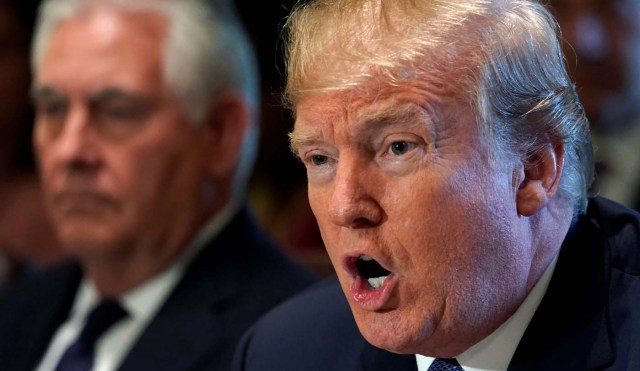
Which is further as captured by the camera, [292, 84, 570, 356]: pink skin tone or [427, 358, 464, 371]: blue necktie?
[427, 358, 464, 371]: blue necktie

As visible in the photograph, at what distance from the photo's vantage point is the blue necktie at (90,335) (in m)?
2.95

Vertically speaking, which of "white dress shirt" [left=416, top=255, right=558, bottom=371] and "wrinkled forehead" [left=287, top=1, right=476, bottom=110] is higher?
"wrinkled forehead" [left=287, top=1, right=476, bottom=110]

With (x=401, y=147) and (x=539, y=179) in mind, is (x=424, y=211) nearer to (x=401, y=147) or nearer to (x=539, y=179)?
(x=401, y=147)

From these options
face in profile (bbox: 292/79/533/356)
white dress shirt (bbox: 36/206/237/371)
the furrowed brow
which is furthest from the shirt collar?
face in profile (bbox: 292/79/533/356)

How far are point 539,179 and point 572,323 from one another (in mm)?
233

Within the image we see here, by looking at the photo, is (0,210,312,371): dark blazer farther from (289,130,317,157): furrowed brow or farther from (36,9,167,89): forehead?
(289,130,317,157): furrowed brow

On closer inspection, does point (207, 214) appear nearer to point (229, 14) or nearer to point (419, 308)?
point (229, 14)

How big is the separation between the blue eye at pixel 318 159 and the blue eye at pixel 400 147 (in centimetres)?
13

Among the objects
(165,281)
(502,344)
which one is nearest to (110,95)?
(165,281)

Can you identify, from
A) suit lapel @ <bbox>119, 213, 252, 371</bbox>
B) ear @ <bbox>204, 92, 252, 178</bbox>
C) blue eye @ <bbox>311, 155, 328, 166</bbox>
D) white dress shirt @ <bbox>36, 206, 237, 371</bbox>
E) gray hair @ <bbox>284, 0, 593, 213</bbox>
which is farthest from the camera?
ear @ <bbox>204, 92, 252, 178</bbox>

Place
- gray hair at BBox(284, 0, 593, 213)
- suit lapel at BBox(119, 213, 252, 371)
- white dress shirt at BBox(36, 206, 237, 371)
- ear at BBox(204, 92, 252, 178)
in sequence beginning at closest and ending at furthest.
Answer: gray hair at BBox(284, 0, 593, 213) < suit lapel at BBox(119, 213, 252, 371) < white dress shirt at BBox(36, 206, 237, 371) < ear at BBox(204, 92, 252, 178)

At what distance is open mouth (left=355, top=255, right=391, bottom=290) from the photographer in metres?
1.81

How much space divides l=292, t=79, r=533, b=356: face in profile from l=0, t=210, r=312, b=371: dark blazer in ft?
3.13

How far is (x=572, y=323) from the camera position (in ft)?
6.09
